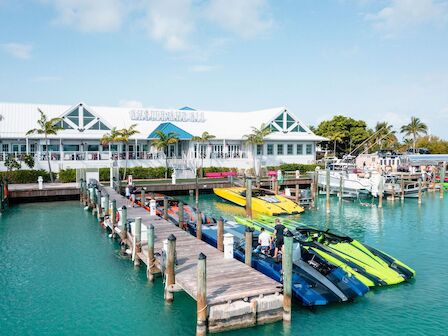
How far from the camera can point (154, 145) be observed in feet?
149

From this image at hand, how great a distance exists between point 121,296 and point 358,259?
960 centimetres

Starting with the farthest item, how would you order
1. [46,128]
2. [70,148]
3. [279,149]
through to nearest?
[279,149] < [70,148] < [46,128]

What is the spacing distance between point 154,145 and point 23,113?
45.6 ft

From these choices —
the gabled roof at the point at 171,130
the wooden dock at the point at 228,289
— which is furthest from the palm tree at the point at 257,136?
the wooden dock at the point at 228,289

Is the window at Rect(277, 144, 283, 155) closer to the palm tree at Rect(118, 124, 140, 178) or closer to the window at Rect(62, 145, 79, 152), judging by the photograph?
the palm tree at Rect(118, 124, 140, 178)

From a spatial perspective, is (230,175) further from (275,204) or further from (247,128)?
(275,204)

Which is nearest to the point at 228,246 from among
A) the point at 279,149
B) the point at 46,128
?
the point at 46,128

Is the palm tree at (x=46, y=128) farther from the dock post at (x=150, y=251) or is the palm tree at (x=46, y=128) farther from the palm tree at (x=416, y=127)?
the palm tree at (x=416, y=127)

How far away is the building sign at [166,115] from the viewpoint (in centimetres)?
4944

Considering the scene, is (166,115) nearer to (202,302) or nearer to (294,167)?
(294,167)

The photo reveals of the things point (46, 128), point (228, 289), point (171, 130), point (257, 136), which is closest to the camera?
point (228, 289)

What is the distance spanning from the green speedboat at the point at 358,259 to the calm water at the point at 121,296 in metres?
0.56

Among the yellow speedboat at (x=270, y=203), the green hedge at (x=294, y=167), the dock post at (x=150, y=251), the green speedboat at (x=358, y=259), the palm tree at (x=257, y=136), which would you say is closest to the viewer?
the dock post at (x=150, y=251)

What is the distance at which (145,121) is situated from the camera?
162 ft
